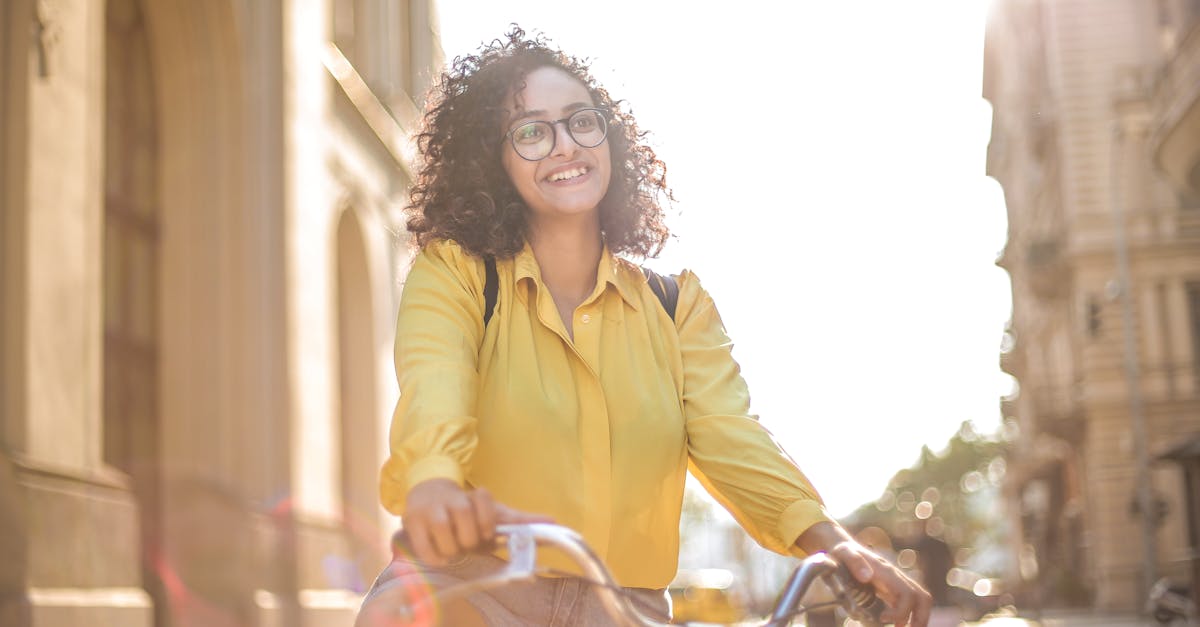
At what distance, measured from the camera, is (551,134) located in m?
3.15

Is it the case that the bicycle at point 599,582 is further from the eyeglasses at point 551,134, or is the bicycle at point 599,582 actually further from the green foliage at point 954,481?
the green foliage at point 954,481

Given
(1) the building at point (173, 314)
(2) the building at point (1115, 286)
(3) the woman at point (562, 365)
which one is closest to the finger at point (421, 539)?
(3) the woman at point (562, 365)

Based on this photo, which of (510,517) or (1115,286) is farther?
(1115,286)

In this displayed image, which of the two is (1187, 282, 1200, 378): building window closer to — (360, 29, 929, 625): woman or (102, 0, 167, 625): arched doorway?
(102, 0, 167, 625): arched doorway

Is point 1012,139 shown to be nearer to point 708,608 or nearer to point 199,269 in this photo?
point 708,608

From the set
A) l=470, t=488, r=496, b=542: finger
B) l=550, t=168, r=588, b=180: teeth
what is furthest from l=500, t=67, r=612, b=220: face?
l=470, t=488, r=496, b=542: finger

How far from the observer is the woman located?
2.73 meters

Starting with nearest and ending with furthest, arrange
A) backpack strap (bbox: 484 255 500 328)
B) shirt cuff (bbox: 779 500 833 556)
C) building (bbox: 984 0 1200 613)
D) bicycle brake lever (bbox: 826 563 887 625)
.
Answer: bicycle brake lever (bbox: 826 563 887 625)
shirt cuff (bbox: 779 500 833 556)
backpack strap (bbox: 484 255 500 328)
building (bbox: 984 0 1200 613)

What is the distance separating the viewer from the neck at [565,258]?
326 centimetres

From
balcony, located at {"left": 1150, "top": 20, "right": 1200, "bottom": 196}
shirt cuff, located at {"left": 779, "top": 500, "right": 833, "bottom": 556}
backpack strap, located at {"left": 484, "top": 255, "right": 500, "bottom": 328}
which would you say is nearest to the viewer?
shirt cuff, located at {"left": 779, "top": 500, "right": 833, "bottom": 556}

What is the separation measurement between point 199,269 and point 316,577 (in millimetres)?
3051

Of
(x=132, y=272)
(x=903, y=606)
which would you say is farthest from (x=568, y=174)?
(x=132, y=272)

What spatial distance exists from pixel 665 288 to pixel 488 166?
1.44 ft

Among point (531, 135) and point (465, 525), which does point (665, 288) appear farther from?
point (465, 525)
